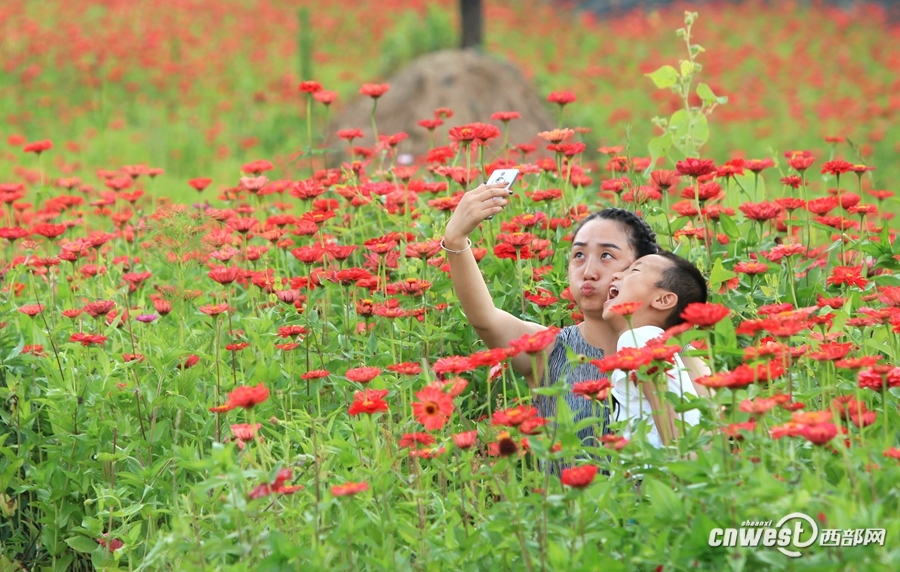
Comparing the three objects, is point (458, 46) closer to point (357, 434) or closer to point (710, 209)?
point (710, 209)

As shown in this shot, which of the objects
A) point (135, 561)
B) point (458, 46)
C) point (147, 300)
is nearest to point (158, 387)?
point (135, 561)

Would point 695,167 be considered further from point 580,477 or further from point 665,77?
point 580,477

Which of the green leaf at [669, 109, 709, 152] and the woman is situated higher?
the green leaf at [669, 109, 709, 152]

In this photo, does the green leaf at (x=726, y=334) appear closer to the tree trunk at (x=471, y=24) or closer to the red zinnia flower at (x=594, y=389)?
the red zinnia flower at (x=594, y=389)

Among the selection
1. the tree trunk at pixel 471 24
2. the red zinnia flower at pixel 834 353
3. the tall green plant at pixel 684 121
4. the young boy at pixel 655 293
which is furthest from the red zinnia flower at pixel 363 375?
the tree trunk at pixel 471 24

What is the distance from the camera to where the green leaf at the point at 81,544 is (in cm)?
288

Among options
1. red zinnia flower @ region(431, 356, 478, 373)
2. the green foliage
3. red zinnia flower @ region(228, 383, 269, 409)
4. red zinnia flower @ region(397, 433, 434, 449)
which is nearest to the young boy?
red zinnia flower @ region(431, 356, 478, 373)

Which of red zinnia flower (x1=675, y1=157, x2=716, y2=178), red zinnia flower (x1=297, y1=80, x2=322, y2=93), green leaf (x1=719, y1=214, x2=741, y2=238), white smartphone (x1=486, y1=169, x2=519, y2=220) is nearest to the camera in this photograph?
white smartphone (x1=486, y1=169, x2=519, y2=220)

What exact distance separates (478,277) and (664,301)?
1.74 ft

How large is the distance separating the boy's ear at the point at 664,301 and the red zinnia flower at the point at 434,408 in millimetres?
907

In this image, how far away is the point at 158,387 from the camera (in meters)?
3.05

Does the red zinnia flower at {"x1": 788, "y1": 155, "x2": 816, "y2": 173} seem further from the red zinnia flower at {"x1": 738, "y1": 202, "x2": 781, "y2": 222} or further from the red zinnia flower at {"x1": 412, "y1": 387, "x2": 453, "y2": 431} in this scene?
the red zinnia flower at {"x1": 412, "y1": 387, "x2": 453, "y2": 431}

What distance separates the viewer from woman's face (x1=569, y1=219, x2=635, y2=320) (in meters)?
3.01

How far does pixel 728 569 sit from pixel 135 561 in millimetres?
1542
